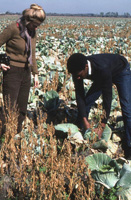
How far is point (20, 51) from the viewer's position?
3.08 metres

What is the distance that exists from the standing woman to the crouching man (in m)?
0.60

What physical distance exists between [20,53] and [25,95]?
2.33 ft

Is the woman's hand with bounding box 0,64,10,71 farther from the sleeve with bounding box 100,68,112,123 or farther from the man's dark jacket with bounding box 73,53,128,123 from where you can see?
the sleeve with bounding box 100,68,112,123

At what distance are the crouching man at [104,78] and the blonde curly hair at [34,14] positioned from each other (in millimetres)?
586

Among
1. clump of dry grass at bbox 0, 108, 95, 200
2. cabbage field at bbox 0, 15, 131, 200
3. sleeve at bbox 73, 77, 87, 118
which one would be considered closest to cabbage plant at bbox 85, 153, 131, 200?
cabbage field at bbox 0, 15, 131, 200

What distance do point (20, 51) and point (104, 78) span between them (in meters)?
1.12

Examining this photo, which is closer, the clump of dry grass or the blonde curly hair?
the clump of dry grass

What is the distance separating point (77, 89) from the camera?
3.37m

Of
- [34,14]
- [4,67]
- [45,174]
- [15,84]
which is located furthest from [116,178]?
[34,14]

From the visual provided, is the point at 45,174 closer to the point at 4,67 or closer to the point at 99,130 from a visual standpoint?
the point at 99,130

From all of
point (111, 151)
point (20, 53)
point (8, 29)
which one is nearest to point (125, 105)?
point (111, 151)

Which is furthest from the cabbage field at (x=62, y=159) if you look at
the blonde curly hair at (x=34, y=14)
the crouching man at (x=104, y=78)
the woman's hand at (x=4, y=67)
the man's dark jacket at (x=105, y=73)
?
the blonde curly hair at (x=34, y=14)

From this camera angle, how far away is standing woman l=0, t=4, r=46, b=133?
284 centimetres

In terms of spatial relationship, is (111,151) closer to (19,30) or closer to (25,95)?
(25,95)
